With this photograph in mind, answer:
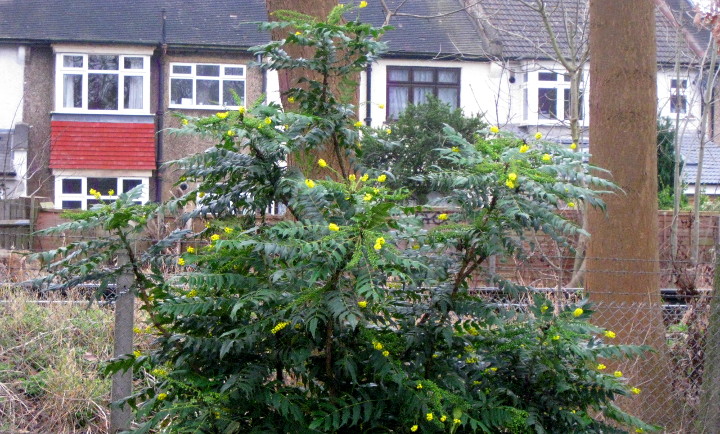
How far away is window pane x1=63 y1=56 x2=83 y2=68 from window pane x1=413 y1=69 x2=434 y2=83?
10017mm

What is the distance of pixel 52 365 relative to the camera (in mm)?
6473

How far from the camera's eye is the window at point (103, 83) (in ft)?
81.1

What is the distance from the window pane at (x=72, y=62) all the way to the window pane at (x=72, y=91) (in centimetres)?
29

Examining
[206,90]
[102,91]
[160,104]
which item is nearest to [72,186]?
[102,91]

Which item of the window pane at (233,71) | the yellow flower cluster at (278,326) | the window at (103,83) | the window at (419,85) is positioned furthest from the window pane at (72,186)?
the yellow flower cluster at (278,326)

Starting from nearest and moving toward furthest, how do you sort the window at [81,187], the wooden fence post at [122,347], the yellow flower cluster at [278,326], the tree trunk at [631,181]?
the yellow flower cluster at [278,326]
the wooden fence post at [122,347]
the tree trunk at [631,181]
the window at [81,187]

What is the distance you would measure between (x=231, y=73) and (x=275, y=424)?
75.3ft

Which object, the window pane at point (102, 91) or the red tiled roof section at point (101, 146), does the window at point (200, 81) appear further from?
the window pane at point (102, 91)

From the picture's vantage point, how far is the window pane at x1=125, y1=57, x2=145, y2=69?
82.1 ft

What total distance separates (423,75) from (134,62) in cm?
873

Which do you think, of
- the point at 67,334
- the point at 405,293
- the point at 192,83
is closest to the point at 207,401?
the point at 405,293

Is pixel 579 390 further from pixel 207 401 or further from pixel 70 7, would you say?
pixel 70 7

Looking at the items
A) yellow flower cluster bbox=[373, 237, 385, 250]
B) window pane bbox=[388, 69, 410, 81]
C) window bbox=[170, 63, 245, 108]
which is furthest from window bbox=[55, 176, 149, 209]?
yellow flower cluster bbox=[373, 237, 385, 250]

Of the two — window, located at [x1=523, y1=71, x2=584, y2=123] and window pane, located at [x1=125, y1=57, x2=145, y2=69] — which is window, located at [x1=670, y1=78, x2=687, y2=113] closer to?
window, located at [x1=523, y1=71, x2=584, y2=123]
